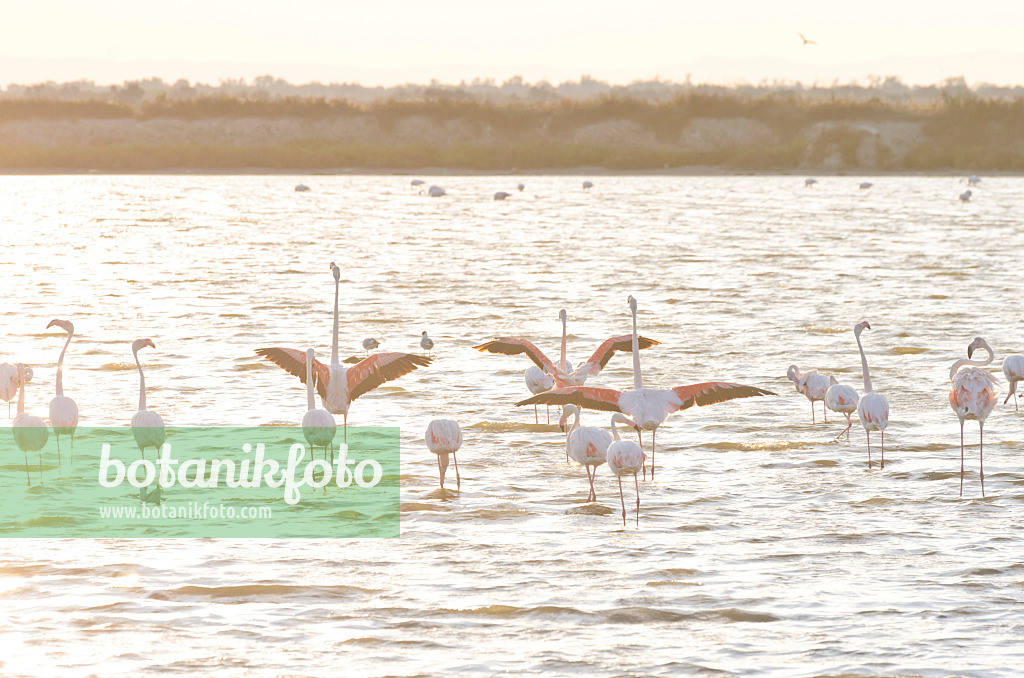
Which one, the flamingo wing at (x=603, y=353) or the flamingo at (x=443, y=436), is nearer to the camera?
the flamingo at (x=443, y=436)

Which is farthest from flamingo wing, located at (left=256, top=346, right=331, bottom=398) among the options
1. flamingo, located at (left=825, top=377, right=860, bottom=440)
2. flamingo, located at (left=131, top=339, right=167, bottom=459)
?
flamingo, located at (left=825, top=377, right=860, bottom=440)

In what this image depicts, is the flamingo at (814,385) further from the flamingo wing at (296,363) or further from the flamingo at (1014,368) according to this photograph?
the flamingo wing at (296,363)

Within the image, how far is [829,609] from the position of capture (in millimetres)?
6664

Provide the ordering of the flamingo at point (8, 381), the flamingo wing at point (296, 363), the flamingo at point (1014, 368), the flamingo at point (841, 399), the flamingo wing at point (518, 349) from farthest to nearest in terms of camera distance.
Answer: the flamingo at point (1014, 368), the flamingo wing at point (518, 349), the flamingo at point (8, 381), the flamingo at point (841, 399), the flamingo wing at point (296, 363)

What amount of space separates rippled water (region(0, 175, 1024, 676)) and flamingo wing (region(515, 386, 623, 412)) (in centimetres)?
52

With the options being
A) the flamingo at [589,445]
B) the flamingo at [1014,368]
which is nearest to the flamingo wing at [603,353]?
the flamingo at [589,445]

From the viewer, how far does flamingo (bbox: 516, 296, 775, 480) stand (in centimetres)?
898

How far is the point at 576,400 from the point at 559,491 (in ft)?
1.94

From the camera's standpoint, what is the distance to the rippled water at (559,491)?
626 centimetres

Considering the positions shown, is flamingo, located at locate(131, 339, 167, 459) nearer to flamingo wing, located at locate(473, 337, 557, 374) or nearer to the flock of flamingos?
the flock of flamingos

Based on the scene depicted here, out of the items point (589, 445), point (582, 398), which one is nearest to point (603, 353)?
point (582, 398)

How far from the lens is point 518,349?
1056 centimetres

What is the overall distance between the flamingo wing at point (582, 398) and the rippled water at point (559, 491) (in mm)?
520

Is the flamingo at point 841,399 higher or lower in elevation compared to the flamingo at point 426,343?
lower
